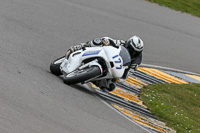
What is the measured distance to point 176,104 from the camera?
34.2ft

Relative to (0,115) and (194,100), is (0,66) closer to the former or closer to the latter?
(0,115)

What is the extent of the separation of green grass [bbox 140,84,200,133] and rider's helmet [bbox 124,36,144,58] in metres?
1.37

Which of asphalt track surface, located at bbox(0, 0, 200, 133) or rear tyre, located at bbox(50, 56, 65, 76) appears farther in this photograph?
rear tyre, located at bbox(50, 56, 65, 76)

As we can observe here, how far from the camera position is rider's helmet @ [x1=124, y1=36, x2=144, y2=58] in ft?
29.2

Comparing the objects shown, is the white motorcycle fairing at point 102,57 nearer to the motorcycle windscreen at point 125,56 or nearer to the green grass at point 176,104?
the motorcycle windscreen at point 125,56

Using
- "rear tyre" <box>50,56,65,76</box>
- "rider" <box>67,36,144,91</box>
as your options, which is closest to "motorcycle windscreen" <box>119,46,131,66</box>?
"rider" <box>67,36,144,91</box>

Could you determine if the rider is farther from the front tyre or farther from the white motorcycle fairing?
the front tyre

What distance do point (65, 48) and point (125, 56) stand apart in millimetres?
2900

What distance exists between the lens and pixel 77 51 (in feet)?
28.9

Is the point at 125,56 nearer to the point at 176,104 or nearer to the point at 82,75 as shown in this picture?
the point at 82,75

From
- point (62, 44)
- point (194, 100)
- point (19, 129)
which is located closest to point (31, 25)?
point (62, 44)

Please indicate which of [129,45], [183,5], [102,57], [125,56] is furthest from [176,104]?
[183,5]

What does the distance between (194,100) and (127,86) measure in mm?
1838

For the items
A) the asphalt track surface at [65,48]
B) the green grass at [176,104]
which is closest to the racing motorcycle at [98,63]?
the asphalt track surface at [65,48]
